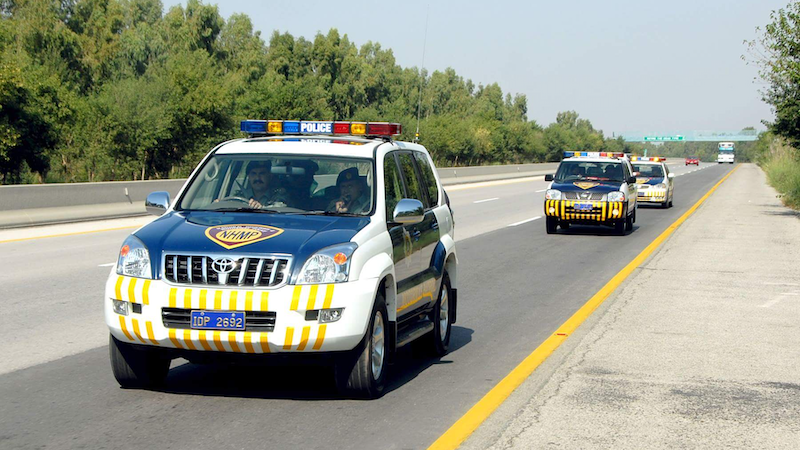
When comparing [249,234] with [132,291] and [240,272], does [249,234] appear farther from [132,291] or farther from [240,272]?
[132,291]

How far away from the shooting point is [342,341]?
6.06 m

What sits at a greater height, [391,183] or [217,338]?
[391,183]

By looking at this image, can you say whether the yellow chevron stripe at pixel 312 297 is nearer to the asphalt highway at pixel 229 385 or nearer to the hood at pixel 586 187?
the asphalt highway at pixel 229 385

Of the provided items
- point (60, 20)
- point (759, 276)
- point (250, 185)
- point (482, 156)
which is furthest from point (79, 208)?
point (482, 156)

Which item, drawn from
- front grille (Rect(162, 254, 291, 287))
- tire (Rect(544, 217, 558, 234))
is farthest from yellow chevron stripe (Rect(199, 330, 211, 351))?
tire (Rect(544, 217, 558, 234))

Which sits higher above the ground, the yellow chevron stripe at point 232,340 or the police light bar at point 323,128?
the police light bar at point 323,128

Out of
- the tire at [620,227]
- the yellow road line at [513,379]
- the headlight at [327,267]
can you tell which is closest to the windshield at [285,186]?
the headlight at [327,267]

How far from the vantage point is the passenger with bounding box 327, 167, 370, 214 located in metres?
7.05

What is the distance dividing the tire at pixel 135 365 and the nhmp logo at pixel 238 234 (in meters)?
0.87

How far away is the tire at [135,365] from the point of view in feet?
21.1

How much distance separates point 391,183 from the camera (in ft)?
24.5

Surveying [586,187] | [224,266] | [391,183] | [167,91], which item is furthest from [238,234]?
[167,91]

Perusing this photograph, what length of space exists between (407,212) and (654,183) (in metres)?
27.1

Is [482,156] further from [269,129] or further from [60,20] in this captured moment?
[269,129]
